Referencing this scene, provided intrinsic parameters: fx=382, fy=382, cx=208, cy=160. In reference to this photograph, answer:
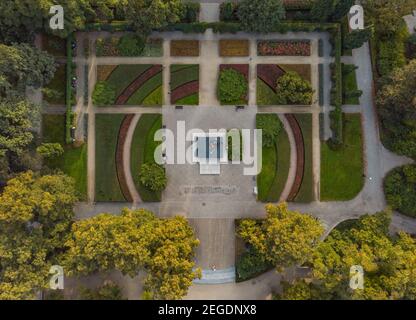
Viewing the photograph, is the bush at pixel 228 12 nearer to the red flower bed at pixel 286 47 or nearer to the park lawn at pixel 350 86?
the red flower bed at pixel 286 47

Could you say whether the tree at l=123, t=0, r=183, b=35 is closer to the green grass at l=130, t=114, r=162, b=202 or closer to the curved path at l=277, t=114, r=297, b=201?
the green grass at l=130, t=114, r=162, b=202

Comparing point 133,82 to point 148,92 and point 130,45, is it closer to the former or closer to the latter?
point 148,92

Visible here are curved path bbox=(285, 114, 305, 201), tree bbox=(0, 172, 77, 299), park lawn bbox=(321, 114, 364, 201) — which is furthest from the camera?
curved path bbox=(285, 114, 305, 201)

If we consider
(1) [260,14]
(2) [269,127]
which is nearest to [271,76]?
(2) [269,127]

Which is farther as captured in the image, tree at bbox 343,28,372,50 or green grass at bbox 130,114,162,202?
green grass at bbox 130,114,162,202

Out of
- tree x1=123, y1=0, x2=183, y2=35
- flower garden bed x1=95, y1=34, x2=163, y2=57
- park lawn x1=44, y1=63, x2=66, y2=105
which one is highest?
tree x1=123, y1=0, x2=183, y2=35

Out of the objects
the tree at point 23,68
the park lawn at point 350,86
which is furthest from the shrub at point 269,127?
the tree at point 23,68

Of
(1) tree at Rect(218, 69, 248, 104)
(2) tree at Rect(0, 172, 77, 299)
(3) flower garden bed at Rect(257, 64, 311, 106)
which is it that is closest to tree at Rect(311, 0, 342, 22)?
(3) flower garden bed at Rect(257, 64, 311, 106)
